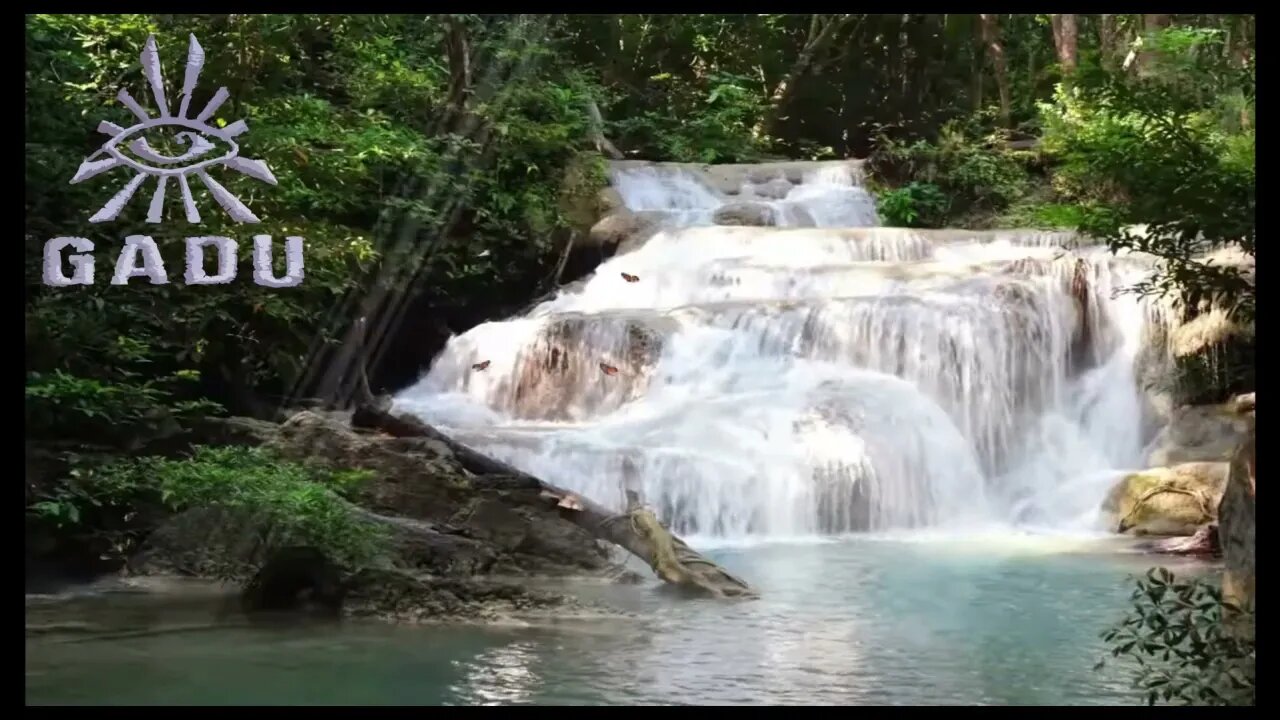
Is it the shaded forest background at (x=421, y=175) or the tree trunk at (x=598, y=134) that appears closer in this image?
the shaded forest background at (x=421, y=175)

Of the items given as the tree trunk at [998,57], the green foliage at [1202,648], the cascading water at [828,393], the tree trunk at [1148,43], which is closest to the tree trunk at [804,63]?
the tree trunk at [998,57]

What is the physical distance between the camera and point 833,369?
732 cm

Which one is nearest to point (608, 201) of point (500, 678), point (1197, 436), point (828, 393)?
point (828, 393)

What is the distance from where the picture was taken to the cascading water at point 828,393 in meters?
6.00

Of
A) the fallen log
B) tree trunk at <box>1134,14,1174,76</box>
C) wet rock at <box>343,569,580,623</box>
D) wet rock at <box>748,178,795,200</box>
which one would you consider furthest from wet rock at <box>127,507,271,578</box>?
wet rock at <box>748,178,795,200</box>

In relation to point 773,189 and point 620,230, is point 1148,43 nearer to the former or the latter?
point 620,230

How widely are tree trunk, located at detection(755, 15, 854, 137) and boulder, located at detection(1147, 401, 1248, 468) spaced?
7.73m

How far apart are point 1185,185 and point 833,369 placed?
13.5ft

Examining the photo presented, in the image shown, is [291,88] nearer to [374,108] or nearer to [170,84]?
[170,84]

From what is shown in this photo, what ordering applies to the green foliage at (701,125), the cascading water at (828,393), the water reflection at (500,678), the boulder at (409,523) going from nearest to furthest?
1. the water reflection at (500,678)
2. the boulder at (409,523)
3. the cascading water at (828,393)
4. the green foliage at (701,125)

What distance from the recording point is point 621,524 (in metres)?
4.91

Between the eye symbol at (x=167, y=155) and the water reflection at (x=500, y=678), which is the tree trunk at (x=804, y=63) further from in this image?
the water reflection at (x=500, y=678)

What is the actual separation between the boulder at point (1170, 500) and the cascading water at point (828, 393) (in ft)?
0.92

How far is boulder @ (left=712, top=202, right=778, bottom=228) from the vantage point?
10.9m
